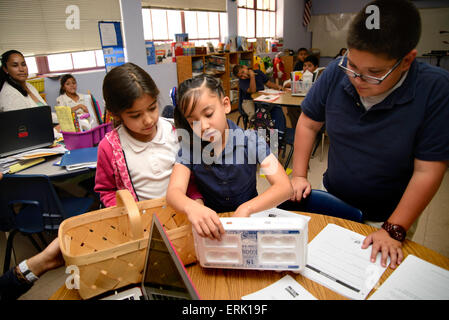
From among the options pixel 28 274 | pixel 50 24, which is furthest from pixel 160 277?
pixel 50 24

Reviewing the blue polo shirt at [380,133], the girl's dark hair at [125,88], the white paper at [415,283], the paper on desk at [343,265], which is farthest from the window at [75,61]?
the white paper at [415,283]

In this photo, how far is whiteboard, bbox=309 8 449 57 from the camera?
8.23 m

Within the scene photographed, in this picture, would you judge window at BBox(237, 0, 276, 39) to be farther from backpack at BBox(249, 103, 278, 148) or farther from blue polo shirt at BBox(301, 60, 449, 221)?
blue polo shirt at BBox(301, 60, 449, 221)

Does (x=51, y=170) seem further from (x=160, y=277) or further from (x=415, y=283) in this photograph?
(x=415, y=283)

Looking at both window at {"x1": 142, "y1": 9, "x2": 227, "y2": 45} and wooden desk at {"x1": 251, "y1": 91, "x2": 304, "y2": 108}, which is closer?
wooden desk at {"x1": 251, "y1": 91, "x2": 304, "y2": 108}

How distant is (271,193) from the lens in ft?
3.35

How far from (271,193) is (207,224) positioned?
1.06ft

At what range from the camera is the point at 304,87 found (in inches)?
156

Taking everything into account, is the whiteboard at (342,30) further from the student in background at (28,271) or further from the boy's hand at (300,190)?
the student in background at (28,271)

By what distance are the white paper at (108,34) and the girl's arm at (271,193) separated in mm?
3905

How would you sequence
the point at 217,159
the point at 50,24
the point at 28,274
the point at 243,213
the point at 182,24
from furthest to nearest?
the point at 182,24 < the point at 50,24 < the point at 28,274 < the point at 217,159 < the point at 243,213

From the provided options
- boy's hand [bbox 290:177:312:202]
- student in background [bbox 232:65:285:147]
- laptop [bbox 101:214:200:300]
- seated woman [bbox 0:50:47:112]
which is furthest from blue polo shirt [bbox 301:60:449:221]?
seated woman [bbox 0:50:47:112]

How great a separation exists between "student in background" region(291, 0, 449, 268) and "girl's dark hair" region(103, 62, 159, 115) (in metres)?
0.79

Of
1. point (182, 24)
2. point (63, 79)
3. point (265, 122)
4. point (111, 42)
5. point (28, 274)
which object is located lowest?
point (28, 274)
